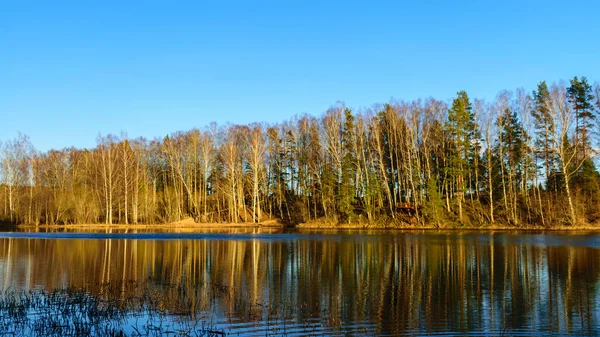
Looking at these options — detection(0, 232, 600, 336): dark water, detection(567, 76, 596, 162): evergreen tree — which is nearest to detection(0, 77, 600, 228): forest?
detection(567, 76, 596, 162): evergreen tree

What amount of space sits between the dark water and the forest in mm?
27660

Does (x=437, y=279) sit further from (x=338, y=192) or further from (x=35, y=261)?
(x=338, y=192)

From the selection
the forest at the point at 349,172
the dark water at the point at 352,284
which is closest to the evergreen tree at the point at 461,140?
the forest at the point at 349,172

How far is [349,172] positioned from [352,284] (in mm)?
46336

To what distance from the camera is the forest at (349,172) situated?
58.8m

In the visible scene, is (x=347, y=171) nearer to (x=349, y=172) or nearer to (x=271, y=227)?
(x=349, y=172)

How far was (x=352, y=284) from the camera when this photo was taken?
61.9ft

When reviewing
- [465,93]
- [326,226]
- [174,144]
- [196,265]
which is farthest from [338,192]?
[196,265]

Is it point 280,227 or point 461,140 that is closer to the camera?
point 461,140

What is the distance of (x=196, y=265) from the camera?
80.9 ft

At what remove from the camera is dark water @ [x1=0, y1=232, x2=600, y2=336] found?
41.7ft

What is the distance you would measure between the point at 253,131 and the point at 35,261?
49.3 metres

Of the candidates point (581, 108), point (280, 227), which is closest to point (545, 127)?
point (581, 108)

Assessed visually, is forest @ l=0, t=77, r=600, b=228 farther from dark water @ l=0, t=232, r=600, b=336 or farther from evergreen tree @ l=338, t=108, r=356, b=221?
dark water @ l=0, t=232, r=600, b=336
